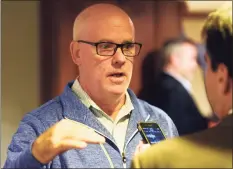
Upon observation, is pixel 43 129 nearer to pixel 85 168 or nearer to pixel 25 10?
pixel 85 168

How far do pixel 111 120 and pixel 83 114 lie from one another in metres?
0.05

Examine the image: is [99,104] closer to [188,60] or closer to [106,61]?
[106,61]

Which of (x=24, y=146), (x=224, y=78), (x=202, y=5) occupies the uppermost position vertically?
(x=202, y=5)

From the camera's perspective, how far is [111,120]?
0.82 metres

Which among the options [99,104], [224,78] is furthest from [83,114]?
[224,78]

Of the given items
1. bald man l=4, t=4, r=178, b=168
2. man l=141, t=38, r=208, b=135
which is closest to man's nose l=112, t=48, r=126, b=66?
bald man l=4, t=4, r=178, b=168

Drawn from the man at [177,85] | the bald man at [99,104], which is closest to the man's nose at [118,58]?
the bald man at [99,104]

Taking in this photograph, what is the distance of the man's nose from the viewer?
2.61 feet

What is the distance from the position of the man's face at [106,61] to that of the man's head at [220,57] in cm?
16

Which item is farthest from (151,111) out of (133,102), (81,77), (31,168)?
(31,168)

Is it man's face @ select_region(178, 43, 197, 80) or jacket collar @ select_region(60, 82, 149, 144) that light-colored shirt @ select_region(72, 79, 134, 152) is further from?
man's face @ select_region(178, 43, 197, 80)

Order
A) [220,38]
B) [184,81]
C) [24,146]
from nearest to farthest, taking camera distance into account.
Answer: [220,38]
[24,146]
[184,81]

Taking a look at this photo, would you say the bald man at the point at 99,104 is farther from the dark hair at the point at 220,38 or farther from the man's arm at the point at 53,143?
the dark hair at the point at 220,38

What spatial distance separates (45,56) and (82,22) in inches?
8.5
